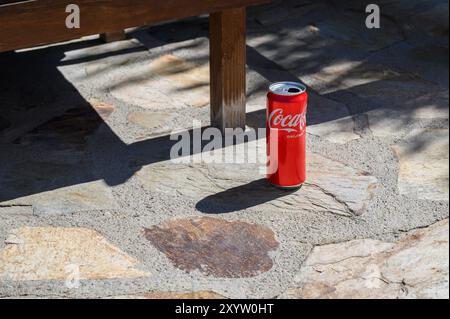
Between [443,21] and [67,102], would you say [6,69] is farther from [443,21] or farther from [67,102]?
[443,21]

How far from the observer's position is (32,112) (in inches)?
232

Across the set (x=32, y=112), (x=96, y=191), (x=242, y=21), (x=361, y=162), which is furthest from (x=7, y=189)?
(x=361, y=162)

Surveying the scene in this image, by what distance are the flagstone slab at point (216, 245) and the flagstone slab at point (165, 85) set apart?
5.16ft

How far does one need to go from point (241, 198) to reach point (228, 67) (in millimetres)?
949

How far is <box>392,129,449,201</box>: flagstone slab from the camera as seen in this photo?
4.75 m

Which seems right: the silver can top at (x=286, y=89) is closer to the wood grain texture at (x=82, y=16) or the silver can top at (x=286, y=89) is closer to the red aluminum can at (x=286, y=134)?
the red aluminum can at (x=286, y=134)

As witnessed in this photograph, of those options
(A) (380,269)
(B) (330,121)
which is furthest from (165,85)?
(A) (380,269)

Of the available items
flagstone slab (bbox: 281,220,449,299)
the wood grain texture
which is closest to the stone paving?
flagstone slab (bbox: 281,220,449,299)

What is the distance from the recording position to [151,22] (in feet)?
16.3

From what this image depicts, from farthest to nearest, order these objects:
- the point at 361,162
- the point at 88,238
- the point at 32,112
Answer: the point at 32,112 < the point at 361,162 < the point at 88,238

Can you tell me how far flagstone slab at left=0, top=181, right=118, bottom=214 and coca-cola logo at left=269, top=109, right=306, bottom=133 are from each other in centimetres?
96

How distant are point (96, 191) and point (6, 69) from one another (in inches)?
87.4

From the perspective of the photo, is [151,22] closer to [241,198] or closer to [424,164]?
[241,198]

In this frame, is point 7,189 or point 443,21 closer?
point 7,189
